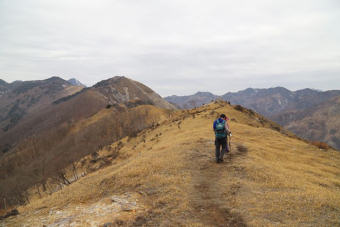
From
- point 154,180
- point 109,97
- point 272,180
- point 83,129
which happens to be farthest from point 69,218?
point 109,97

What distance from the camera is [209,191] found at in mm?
10797

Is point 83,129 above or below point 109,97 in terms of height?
below

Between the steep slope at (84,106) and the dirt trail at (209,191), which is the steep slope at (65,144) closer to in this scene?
the steep slope at (84,106)

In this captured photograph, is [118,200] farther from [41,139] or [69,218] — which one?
[41,139]

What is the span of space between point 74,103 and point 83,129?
251 ft

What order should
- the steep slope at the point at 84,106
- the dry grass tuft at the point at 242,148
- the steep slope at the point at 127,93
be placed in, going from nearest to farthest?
the dry grass tuft at the point at 242,148 < the steep slope at the point at 84,106 < the steep slope at the point at 127,93

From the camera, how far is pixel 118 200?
1031 centimetres

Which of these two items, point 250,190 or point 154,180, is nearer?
point 250,190

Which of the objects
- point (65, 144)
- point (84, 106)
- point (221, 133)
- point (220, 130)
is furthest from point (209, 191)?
point (84, 106)

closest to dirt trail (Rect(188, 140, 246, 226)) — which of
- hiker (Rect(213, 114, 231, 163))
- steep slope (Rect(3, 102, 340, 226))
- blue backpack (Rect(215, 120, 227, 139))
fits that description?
steep slope (Rect(3, 102, 340, 226))

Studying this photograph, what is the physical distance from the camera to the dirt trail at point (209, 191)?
8.45m

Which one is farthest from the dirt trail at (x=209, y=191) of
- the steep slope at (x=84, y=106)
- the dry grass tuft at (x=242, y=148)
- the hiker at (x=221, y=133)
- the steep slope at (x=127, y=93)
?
the steep slope at (x=127, y=93)

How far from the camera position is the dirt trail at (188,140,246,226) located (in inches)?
333

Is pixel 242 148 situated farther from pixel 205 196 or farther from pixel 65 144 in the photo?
pixel 65 144
